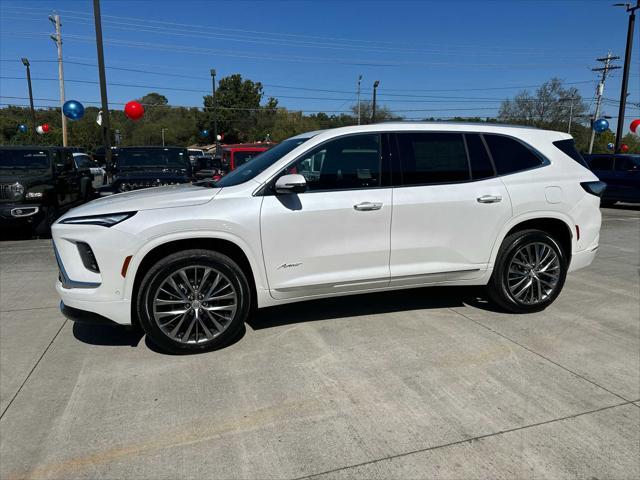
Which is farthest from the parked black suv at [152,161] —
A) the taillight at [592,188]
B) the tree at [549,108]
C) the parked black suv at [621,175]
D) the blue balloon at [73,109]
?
the tree at [549,108]

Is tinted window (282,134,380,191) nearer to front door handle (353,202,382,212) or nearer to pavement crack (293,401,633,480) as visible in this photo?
front door handle (353,202,382,212)

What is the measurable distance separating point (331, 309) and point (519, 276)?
75.6 inches

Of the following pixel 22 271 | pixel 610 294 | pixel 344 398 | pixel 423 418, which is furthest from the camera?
pixel 22 271

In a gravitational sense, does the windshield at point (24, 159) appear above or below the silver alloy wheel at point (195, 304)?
above

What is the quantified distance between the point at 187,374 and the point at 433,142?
116 inches

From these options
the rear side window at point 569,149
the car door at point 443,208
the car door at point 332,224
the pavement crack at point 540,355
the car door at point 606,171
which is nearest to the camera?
the pavement crack at point 540,355

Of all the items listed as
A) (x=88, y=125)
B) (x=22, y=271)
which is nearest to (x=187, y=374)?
(x=22, y=271)

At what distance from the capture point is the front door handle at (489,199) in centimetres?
431

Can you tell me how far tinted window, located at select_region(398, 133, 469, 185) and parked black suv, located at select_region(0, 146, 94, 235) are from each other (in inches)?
298

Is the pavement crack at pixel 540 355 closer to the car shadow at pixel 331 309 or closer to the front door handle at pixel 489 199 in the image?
the car shadow at pixel 331 309

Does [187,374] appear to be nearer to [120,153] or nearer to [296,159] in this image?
[296,159]

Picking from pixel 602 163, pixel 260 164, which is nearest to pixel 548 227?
pixel 260 164

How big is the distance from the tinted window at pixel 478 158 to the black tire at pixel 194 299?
2401 mm

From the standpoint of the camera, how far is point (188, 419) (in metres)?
2.87
